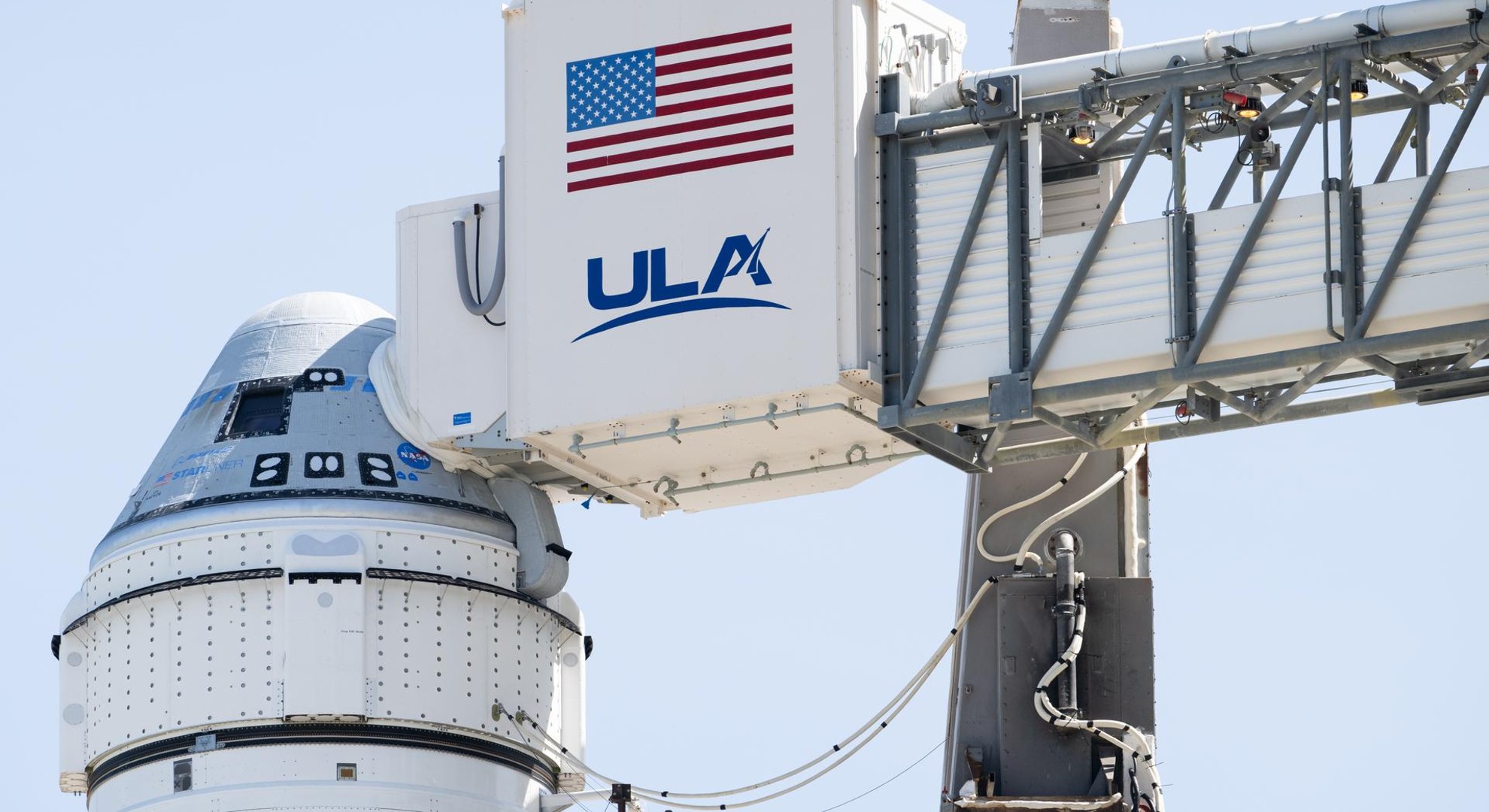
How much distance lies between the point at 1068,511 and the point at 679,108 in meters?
7.46

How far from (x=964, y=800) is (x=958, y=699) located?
1.70 metres

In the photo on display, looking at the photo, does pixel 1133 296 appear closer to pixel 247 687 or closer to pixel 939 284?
pixel 939 284

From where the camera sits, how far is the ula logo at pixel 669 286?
123ft

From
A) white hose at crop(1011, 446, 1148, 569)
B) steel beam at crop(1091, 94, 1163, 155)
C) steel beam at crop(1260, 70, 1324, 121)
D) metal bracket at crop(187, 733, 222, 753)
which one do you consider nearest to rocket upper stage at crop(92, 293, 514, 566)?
metal bracket at crop(187, 733, 222, 753)

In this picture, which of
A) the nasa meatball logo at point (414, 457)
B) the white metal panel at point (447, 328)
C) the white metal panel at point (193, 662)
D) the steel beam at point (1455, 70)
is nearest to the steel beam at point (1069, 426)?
the steel beam at point (1455, 70)

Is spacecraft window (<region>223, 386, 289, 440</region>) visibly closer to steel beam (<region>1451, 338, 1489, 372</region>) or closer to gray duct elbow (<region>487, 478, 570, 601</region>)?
gray duct elbow (<region>487, 478, 570, 601</region>)

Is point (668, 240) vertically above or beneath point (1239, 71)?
beneath

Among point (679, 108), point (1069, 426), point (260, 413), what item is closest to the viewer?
point (1069, 426)

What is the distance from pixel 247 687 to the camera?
1564 inches

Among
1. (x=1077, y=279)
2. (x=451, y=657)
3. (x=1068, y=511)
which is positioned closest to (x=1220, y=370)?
(x=1077, y=279)

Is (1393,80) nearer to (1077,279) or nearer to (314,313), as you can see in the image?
(1077,279)

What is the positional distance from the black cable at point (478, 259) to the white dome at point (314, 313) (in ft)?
10.5

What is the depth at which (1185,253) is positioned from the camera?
3553 centimetres

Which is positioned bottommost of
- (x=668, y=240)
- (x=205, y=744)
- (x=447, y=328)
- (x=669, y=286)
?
(x=205, y=744)
